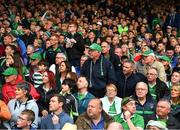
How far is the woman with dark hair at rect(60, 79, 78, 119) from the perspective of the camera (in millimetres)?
7043

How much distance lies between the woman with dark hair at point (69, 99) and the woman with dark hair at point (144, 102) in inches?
39.1

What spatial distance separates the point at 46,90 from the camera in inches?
302

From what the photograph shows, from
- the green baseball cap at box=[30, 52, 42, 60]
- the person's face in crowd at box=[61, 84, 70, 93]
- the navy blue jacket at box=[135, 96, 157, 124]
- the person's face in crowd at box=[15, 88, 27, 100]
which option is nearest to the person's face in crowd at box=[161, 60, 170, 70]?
the navy blue jacket at box=[135, 96, 157, 124]

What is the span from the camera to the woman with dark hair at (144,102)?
23.9 ft

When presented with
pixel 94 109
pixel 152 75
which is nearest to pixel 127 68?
pixel 152 75

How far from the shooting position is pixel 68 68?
27.4 feet

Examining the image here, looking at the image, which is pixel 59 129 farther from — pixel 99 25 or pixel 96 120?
pixel 99 25

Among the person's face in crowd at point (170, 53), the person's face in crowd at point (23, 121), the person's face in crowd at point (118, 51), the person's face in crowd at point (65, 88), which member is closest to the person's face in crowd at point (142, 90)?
the person's face in crowd at point (65, 88)

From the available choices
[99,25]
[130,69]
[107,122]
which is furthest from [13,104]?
[99,25]

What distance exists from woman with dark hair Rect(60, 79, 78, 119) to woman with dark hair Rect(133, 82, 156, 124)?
39.1 inches

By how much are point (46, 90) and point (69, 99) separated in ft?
2.04

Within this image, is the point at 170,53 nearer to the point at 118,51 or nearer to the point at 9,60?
the point at 118,51

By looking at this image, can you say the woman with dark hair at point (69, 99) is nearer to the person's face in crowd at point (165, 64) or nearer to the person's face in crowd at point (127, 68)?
the person's face in crowd at point (127, 68)

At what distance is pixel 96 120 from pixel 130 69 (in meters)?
2.14
